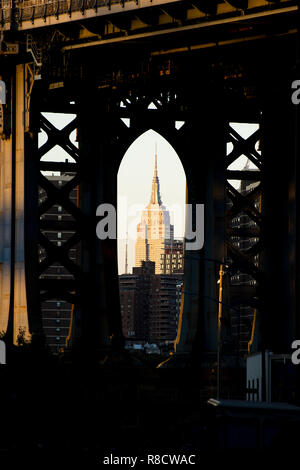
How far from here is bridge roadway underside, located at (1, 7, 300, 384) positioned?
317 feet

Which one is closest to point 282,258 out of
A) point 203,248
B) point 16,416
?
point 203,248

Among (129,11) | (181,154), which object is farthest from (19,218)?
(129,11)

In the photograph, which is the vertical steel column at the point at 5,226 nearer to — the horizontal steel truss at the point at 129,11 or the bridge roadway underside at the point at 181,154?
the bridge roadway underside at the point at 181,154

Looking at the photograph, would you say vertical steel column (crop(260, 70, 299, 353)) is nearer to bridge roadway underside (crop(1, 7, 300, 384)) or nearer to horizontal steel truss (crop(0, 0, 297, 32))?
bridge roadway underside (crop(1, 7, 300, 384))

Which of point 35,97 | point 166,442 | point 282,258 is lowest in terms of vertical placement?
point 166,442

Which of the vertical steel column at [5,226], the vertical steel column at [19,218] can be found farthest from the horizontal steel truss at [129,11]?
the vertical steel column at [5,226]

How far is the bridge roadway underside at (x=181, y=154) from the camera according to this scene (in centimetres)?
9675

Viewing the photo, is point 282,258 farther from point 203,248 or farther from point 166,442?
point 166,442

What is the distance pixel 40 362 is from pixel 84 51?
2110 cm

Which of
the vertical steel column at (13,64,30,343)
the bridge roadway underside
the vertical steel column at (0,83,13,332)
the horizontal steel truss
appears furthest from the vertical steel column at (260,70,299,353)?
the vertical steel column at (0,83,13,332)

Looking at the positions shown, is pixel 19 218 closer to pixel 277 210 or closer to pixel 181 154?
pixel 181 154

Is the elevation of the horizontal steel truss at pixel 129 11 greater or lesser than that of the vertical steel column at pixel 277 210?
greater

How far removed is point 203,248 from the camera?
101m

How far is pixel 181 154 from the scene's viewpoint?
105m
